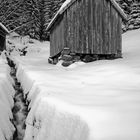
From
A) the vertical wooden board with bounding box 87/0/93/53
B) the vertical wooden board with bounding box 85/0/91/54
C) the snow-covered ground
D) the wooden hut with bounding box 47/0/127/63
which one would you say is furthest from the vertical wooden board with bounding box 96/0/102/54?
the snow-covered ground

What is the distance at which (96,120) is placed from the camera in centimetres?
543

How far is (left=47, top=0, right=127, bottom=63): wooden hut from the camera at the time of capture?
1947 cm

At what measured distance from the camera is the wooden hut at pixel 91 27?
63.9ft

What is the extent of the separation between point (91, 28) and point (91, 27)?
8cm

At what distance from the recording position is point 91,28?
19.7 m

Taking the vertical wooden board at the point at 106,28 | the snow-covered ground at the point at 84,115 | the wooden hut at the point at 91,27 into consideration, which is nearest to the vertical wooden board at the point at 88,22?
the wooden hut at the point at 91,27

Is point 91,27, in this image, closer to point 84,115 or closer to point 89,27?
point 89,27

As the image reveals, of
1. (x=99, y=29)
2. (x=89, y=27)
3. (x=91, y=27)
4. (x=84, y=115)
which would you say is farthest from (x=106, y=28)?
(x=84, y=115)

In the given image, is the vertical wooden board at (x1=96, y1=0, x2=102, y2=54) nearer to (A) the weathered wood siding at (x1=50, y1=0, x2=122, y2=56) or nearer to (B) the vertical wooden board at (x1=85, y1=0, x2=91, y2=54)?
(A) the weathered wood siding at (x1=50, y1=0, x2=122, y2=56)

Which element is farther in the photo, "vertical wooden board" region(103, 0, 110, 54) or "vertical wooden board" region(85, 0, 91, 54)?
"vertical wooden board" region(103, 0, 110, 54)

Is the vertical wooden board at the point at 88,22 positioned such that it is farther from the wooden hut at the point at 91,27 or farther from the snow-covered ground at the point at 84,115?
the snow-covered ground at the point at 84,115

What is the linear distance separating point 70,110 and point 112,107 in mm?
890

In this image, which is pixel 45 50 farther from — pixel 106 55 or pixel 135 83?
pixel 135 83

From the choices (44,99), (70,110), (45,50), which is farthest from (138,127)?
(45,50)
